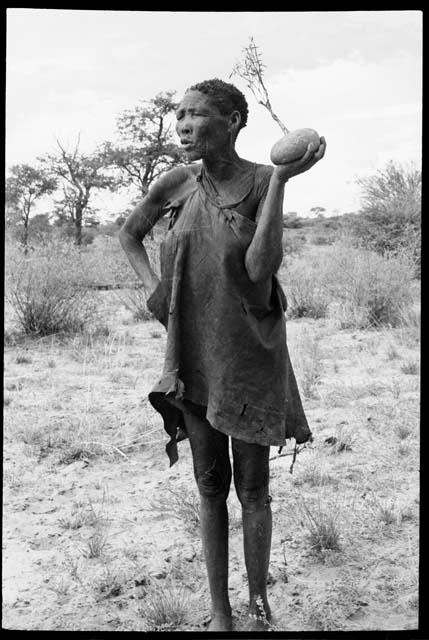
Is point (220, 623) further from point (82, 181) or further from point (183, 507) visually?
point (82, 181)

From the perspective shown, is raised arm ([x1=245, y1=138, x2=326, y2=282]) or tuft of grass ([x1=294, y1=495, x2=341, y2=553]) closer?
raised arm ([x1=245, y1=138, x2=326, y2=282])

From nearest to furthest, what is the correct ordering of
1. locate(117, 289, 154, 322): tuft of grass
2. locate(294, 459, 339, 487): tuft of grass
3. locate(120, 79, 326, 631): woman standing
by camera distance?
locate(120, 79, 326, 631): woman standing
locate(294, 459, 339, 487): tuft of grass
locate(117, 289, 154, 322): tuft of grass

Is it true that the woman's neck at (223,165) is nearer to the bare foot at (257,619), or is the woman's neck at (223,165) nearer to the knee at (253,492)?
the knee at (253,492)

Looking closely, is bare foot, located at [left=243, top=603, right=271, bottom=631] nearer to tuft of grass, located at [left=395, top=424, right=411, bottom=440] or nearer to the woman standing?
the woman standing

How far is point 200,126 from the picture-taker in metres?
2.17

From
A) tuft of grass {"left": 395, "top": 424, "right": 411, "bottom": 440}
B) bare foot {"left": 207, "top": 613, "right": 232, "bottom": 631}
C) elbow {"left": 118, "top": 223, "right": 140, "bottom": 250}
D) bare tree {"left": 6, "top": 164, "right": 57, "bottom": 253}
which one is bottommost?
bare foot {"left": 207, "top": 613, "right": 232, "bottom": 631}

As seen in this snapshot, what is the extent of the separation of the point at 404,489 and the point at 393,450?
59cm

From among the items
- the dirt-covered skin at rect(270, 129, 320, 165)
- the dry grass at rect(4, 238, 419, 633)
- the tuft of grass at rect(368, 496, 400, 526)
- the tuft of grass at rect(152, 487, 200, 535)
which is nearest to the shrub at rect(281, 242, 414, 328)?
the dry grass at rect(4, 238, 419, 633)

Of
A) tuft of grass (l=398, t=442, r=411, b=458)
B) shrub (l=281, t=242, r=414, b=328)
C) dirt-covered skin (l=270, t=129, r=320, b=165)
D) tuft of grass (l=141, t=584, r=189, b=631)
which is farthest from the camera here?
shrub (l=281, t=242, r=414, b=328)

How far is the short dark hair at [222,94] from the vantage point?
217 cm

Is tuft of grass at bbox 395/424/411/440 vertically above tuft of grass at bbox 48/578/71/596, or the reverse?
tuft of grass at bbox 395/424/411/440

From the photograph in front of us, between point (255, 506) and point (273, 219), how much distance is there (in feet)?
3.22

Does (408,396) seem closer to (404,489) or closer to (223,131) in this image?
(404,489)

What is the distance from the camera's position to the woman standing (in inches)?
85.4
